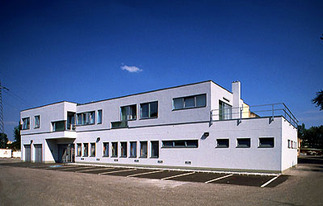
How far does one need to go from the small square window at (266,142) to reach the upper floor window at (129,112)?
1154cm

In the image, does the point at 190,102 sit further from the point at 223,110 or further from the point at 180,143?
the point at 180,143

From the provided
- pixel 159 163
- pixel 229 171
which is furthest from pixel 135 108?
pixel 229 171

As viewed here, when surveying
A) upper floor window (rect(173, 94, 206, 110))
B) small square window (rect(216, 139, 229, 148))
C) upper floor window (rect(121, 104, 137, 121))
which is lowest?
small square window (rect(216, 139, 229, 148))

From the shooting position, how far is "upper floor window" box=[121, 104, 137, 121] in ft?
80.5

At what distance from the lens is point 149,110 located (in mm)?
23344

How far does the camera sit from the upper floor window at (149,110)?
22.9 m

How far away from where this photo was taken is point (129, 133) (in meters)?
23.7

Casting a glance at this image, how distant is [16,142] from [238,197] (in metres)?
76.8

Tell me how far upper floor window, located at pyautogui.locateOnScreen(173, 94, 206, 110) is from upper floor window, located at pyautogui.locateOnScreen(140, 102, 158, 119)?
6.58ft

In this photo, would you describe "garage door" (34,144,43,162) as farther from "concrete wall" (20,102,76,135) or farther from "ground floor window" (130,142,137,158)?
A: "ground floor window" (130,142,137,158)

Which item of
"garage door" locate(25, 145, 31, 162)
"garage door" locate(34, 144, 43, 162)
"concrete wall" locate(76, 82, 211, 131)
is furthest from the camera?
"garage door" locate(25, 145, 31, 162)

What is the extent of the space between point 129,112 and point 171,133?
19.0ft

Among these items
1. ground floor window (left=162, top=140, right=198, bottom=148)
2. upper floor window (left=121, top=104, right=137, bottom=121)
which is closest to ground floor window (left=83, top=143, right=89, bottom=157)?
upper floor window (left=121, top=104, right=137, bottom=121)

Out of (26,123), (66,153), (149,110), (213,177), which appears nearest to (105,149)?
(149,110)
